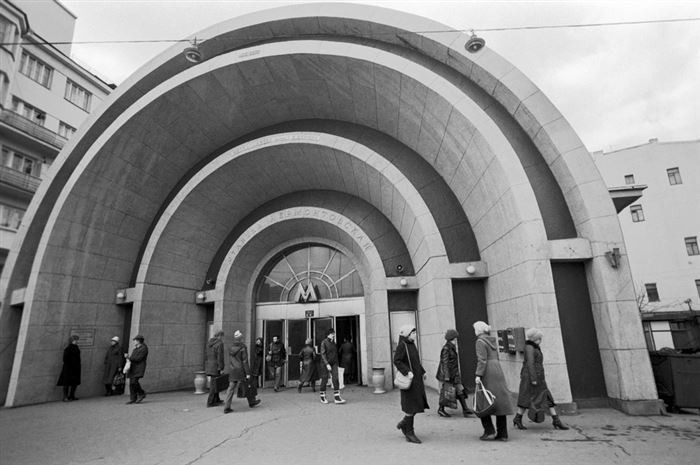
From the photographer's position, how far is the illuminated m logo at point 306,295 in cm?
1458

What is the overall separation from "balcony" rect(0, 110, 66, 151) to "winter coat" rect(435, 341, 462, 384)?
23.2 m

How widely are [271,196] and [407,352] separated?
1052 centimetres

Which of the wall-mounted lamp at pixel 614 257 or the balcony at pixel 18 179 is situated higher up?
the balcony at pixel 18 179

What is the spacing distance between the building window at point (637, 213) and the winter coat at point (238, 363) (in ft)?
118

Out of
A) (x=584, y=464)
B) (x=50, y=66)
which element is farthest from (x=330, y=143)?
Result: (x=50, y=66)

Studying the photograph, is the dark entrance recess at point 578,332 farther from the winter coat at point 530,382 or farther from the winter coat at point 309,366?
the winter coat at point 309,366

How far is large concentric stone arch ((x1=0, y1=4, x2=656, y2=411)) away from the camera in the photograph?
26.8ft

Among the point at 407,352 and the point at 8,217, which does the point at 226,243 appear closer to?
the point at 407,352

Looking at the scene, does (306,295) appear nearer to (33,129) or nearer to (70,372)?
(70,372)

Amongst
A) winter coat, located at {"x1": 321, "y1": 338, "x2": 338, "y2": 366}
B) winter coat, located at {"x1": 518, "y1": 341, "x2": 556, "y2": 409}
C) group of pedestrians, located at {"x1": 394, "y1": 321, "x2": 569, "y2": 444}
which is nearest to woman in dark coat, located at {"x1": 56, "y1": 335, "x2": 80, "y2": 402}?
winter coat, located at {"x1": 321, "y1": 338, "x2": 338, "y2": 366}

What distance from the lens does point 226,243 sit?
50.3ft

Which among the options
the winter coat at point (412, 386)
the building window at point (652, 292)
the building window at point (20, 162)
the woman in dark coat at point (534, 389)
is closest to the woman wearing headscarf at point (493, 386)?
the woman in dark coat at point (534, 389)

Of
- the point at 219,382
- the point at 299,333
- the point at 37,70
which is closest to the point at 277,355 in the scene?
the point at 299,333

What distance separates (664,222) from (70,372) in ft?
133
